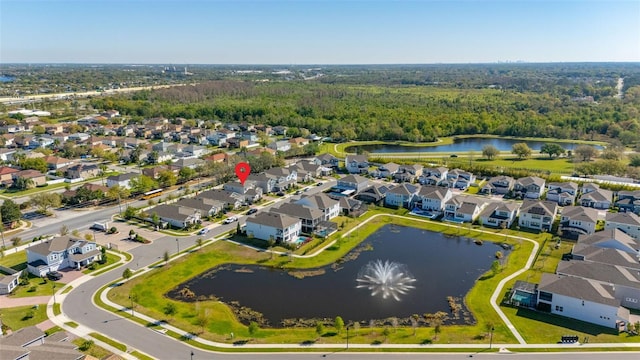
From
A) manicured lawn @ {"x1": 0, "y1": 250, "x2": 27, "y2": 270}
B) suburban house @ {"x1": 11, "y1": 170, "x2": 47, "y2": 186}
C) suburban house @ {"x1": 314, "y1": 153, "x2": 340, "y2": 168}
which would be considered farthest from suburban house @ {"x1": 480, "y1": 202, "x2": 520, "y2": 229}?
suburban house @ {"x1": 11, "y1": 170, "x2": 47, "y2": 186}

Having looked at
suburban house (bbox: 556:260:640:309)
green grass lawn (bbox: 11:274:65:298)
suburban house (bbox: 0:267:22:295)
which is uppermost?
suburban house (bbox: 556:260:640:309)

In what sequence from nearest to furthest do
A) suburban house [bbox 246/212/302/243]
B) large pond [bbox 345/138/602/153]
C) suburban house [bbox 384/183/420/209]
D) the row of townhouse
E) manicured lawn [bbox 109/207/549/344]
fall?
manicured lawn [bbox 109/207/549/344] < the row of townhouse < suburban house [bbox 246/212/302/243] < suburban house [bbox 384/183/420/209] < large pond [bbox 345/138/602/153]

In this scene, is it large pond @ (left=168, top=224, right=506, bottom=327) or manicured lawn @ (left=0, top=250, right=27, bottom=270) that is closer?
large pond @ (left=168, top=224, right=506, bottom=327)

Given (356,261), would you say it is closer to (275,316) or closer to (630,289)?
(275,316)

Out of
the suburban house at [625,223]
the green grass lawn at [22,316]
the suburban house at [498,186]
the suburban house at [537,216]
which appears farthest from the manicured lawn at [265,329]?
the suburban house at [498,186]

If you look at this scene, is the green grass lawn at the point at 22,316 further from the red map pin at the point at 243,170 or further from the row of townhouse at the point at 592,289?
the row of townhouse at the point at 592,289

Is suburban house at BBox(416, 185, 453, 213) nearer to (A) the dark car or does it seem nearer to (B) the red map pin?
(B) the red map pin

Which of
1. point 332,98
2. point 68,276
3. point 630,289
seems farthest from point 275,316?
point 332,98
